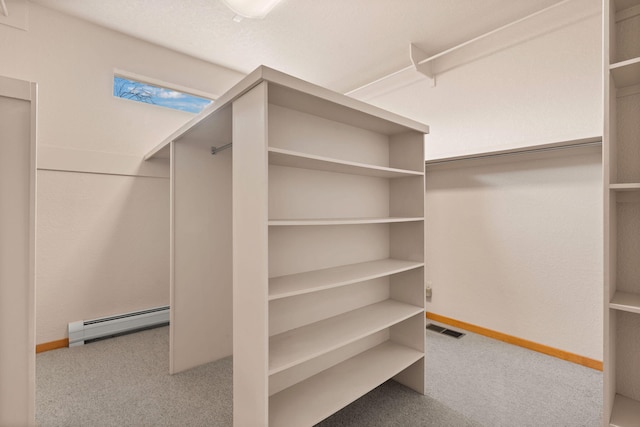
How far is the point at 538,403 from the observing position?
191cm

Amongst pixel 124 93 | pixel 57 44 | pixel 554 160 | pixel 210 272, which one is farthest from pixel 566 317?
pixel 57 44

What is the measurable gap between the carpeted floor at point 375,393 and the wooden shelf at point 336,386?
0.23 meters

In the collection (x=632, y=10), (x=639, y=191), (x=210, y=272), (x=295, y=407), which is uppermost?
(x=632, y=10)

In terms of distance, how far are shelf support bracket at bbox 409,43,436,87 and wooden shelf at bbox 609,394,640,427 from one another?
2966 mm

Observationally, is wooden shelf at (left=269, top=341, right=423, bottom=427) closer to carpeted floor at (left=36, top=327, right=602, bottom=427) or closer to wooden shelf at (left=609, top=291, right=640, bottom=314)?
carpeted floor at (left=36, top=327, right=602, bottom=427)

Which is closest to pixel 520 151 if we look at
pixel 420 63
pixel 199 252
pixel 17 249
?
pixel 420 63

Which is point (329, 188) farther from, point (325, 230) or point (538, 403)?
point (538, 403)

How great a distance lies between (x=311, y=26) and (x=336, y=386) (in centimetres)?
297

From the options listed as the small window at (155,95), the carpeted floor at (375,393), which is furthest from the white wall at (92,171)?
the carpeted floor at (375,393)

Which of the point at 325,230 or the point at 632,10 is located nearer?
the point at 632,10

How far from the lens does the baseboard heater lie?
9.08 feet

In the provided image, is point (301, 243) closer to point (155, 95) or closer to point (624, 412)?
point (624, 412)

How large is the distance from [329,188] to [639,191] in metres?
1.51

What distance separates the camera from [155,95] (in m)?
3.29
